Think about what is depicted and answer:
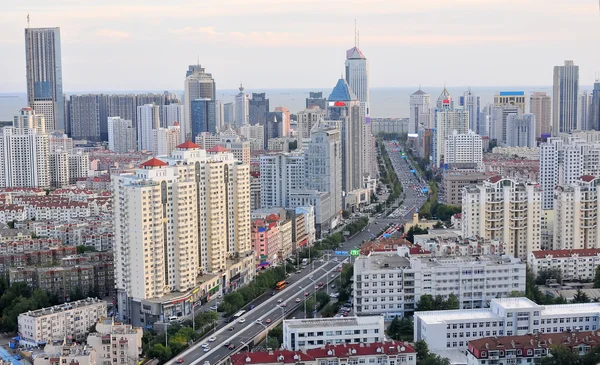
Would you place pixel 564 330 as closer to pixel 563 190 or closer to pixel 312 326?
pixel 312 326

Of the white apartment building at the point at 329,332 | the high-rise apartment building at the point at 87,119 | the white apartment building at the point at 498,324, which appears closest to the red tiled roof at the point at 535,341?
the white apartment building at the point at 498,324

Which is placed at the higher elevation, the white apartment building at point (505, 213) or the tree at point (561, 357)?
the white apartment building at point (505, 213)

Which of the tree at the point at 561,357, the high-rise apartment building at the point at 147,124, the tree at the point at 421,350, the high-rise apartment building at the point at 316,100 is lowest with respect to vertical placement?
the tree at the point at 421,350

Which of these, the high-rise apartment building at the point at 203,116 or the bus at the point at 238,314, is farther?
the high-rise apartment building at the point at 203,116

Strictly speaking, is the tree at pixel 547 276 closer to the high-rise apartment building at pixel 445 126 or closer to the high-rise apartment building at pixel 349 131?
the high-rise apartment building at pixel 349 131

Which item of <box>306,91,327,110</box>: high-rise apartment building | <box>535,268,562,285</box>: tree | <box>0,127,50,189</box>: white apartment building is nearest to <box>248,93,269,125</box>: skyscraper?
<box>306,91,327,110</box>: high-rise apartment building

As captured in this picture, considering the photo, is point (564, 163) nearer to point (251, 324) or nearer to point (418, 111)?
point (251, 324)

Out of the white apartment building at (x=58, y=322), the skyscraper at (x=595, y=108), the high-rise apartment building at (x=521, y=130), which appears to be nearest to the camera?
the white apartment building at (x=58, y=322)

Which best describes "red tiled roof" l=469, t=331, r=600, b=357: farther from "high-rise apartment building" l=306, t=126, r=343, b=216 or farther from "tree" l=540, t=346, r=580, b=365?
"high-rise apartment building" l=306, t=126, r=343, b=216
